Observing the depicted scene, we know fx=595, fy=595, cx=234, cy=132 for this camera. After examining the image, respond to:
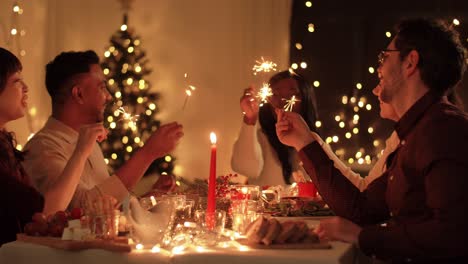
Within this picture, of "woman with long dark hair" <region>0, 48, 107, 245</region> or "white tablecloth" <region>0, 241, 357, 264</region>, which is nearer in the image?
"white tablecloth" <region>0, 241, 357, 264</region>

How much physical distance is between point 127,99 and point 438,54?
381 cm

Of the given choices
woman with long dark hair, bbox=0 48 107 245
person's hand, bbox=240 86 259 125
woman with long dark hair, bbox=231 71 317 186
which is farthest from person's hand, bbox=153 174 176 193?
woman with long dark hair, bbox=231 71 317 186

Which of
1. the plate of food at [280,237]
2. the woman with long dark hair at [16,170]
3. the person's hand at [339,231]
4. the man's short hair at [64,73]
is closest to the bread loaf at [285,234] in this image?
the plate of food at [280,237]

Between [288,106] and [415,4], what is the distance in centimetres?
224

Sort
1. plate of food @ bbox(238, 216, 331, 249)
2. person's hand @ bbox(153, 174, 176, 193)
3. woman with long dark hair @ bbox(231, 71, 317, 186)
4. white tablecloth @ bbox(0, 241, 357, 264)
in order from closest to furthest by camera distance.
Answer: white tablecloth @ bbox(0, 241, 357, 264) → plate of food @ bbox(238, 216, 331, 249) → person's hand @ bbox(153, 174, 176, 193) → woman with long dark hair @ bbox(231, 71, 317, 186)

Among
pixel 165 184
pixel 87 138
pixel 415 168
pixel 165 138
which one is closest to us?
pixel 415 168

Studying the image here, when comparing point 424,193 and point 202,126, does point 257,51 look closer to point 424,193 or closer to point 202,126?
point 202,126

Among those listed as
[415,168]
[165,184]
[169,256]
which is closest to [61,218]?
[169,256]

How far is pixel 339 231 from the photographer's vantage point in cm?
185

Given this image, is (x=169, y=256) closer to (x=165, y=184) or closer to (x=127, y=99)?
(x=165, y=184)

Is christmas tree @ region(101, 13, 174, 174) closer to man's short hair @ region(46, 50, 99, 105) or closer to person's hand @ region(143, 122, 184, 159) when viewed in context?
man's short hair @ region(46, 50, 99, 105)

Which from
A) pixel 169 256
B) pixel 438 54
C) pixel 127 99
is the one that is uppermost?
pixel 127 99

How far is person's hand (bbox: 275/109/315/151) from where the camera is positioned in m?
2.18

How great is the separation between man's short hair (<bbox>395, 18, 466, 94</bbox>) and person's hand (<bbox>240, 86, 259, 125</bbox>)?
4.74 ft
